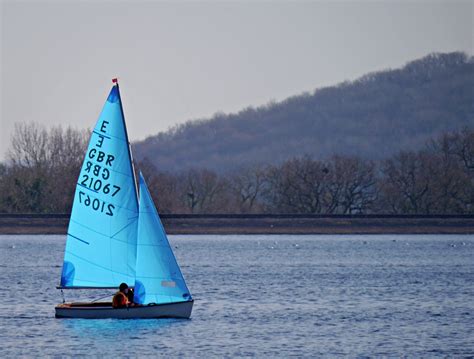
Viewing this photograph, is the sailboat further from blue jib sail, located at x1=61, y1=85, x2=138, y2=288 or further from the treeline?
the treeline

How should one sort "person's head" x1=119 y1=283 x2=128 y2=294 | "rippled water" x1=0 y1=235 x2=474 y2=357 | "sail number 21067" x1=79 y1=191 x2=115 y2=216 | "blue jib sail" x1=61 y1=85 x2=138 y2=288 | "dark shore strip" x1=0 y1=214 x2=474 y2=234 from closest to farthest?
"rippled water" x1=0 y1=235 x2=474 y2=357, "person's head" x1=119 y1=283 x2=128 y2=294, "blue jib sail" x1=61 y1=85 x2=138 y2=288, "sail number 21067" x1=79 y1=191 x2=115 y2=216, "dark shore strip" x1=0 y1=214 x2=474 y2=234

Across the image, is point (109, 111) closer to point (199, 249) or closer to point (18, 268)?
point (18, 268)

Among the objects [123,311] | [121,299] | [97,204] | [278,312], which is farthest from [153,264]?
[278,312]

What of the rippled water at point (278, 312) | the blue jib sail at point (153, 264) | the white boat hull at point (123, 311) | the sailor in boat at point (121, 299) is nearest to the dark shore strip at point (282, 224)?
the rippled water at point (278, 312)

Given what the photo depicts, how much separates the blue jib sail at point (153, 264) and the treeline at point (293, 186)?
89802 mm

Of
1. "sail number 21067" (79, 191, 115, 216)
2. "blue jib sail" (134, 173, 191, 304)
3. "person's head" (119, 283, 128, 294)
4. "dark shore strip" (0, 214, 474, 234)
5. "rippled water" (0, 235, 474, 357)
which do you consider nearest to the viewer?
"rippled water" (0, 235, 474, 357)

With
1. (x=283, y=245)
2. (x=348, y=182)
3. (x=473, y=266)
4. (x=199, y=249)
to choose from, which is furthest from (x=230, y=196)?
(x=473, y=266)

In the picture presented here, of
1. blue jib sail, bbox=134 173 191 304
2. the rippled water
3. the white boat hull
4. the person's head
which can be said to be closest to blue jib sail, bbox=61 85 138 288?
blue jib sail, bbox=134 173 191 304

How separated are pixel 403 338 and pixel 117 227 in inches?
375

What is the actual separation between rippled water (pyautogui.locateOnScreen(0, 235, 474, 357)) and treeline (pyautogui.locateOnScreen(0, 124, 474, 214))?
151ft

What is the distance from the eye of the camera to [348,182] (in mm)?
140750

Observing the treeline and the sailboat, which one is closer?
the sailboat

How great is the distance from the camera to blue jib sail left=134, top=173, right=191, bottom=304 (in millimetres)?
39812

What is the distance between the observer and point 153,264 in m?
39.9
